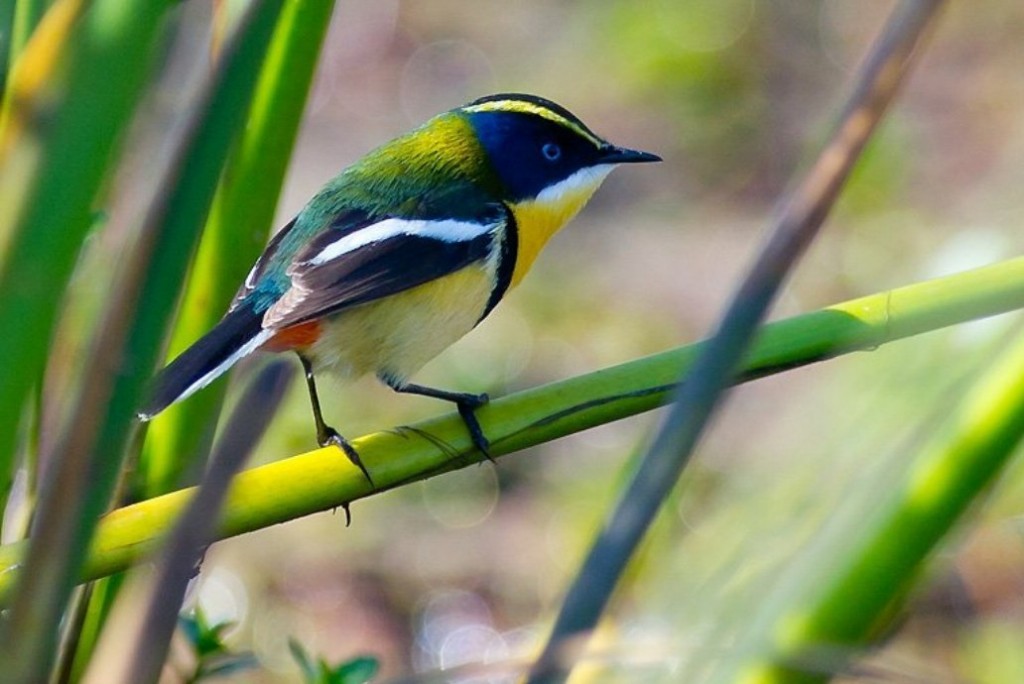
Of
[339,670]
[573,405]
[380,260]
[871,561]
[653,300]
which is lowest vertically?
[871,561]

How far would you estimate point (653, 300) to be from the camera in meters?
5.04

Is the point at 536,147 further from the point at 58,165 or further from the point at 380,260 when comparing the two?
the point at 58,165

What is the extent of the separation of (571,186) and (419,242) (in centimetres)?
39

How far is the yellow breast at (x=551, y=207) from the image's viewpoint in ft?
9.43

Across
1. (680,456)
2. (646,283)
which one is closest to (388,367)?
(680,456)

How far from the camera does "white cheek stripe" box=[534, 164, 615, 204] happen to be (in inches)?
114

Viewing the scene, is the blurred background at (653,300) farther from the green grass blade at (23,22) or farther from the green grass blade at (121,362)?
the green grass blade at (121,362)

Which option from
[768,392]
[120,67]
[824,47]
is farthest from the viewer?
[824,47]

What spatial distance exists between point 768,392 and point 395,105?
7.70 ft

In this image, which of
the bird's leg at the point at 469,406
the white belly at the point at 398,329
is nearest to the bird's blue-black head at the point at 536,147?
the white belly at the point at 398,329

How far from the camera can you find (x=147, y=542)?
1.52 m

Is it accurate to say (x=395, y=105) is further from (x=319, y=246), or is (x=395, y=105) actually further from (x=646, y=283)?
(x=319, y=246)

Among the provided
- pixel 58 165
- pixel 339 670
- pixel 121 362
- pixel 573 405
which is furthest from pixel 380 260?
pixel 121 362

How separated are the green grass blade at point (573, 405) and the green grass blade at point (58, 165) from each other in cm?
29
